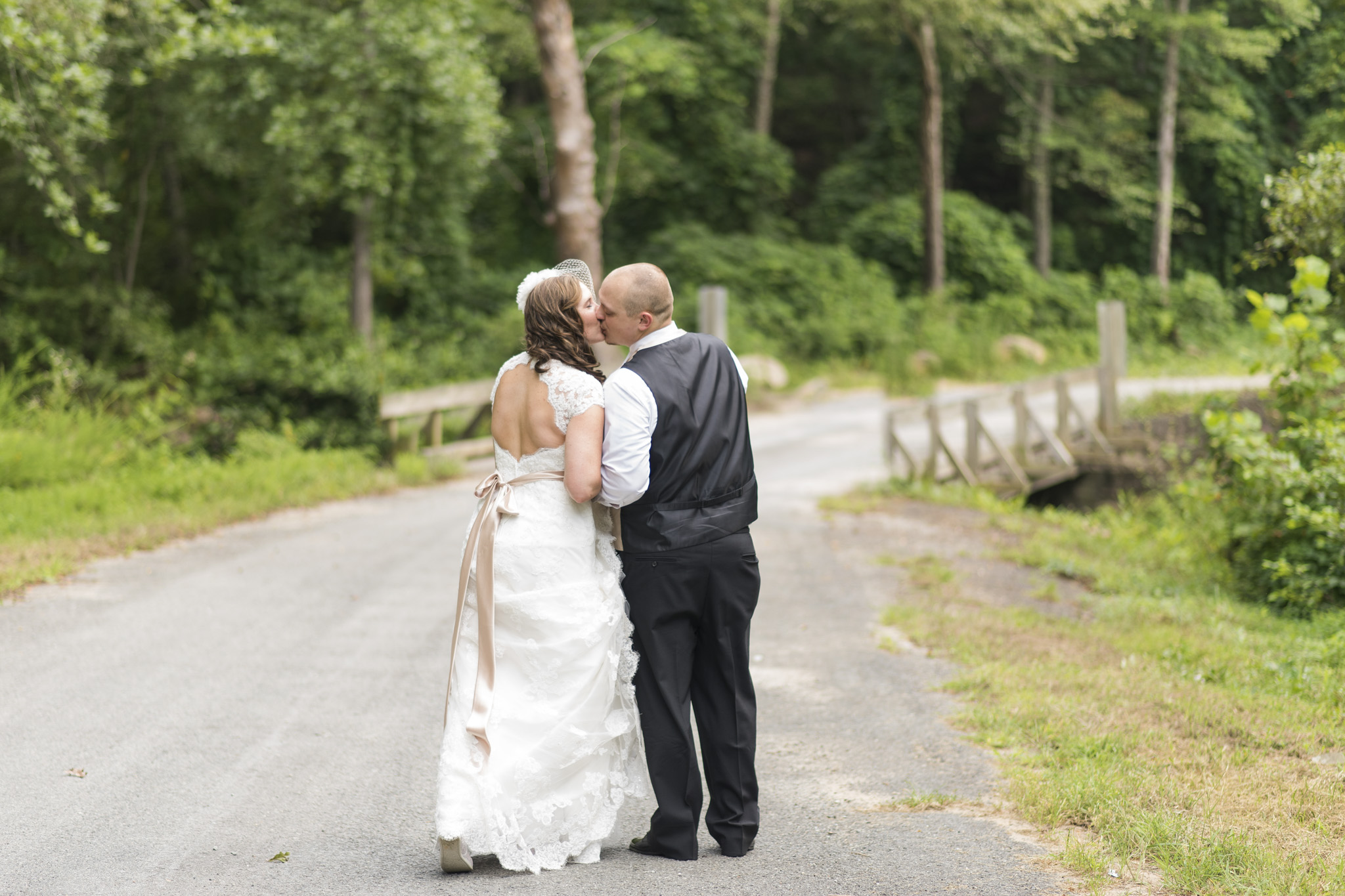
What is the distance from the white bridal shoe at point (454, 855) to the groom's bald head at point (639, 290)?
1788 millimetres

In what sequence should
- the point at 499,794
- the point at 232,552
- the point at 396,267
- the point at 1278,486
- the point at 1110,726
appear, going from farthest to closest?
the point at 396,267 → the point at 232,552 → the point at 1278,486 → the point at 1110,726 → the point at 499,794

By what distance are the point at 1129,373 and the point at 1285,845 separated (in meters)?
20.4

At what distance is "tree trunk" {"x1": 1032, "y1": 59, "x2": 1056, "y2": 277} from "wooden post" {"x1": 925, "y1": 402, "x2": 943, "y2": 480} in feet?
55.9

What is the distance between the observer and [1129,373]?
22562 mm

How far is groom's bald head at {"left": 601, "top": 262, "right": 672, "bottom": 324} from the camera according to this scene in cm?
366

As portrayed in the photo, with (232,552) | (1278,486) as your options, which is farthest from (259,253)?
(1278,486)

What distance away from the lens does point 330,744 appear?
5.02 m

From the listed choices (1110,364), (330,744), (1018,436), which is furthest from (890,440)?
(330,744)

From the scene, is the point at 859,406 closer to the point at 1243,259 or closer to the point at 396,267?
the point at 396,267

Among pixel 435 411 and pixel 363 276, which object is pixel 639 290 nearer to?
pixel 435 411

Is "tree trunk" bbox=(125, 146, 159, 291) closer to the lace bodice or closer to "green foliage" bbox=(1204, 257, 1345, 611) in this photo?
"green foliage" bbox=(1204, 257, 1345, 611)

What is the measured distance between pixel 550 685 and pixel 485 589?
1.28ft

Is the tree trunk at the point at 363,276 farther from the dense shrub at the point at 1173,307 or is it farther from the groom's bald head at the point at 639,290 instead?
the groom's bald head at the point at 639,290

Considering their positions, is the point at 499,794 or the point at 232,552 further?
the point at 232,552
